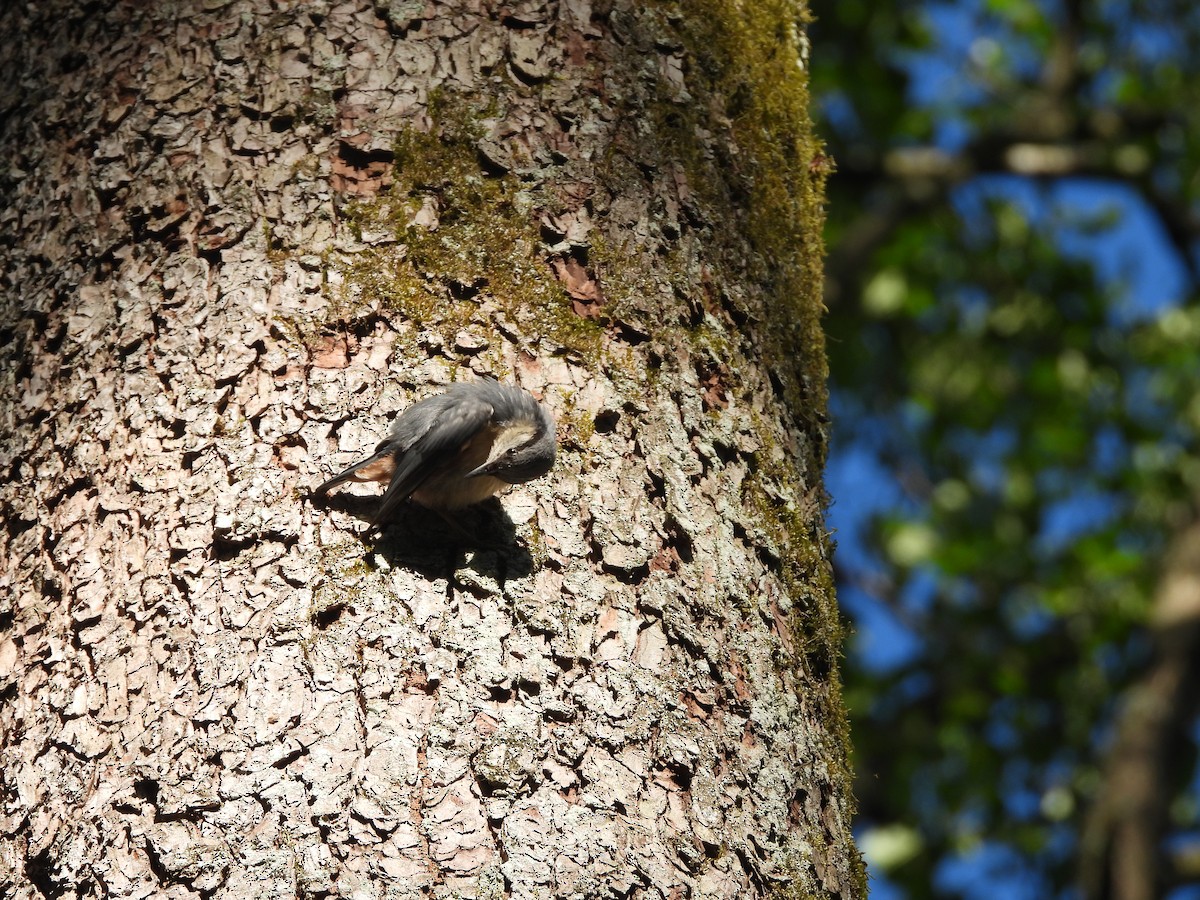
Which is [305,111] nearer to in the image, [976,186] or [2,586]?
[2,586]

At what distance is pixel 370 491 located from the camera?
6.54 feet

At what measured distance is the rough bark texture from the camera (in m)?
1.69

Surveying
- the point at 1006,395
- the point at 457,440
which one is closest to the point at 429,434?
the point at 457,440

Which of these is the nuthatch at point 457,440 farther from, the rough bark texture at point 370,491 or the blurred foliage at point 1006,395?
the blurred foliage at point 1006,395

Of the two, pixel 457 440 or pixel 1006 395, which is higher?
pixel 1006 395

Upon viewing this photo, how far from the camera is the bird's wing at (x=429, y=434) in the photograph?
1972 mm

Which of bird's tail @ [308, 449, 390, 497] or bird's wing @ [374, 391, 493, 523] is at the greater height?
bird's wing @ [374, 391, 493, 523]

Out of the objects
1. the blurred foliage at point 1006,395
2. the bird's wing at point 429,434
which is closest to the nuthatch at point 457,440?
the bird's wing at point 429,434

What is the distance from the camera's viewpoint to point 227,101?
81.9 inches

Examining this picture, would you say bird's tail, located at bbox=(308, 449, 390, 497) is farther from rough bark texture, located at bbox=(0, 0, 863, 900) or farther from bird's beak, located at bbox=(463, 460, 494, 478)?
bird's beak, located at bbox=(463, 460, 494, 478)

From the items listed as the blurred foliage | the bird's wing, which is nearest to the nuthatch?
the bird's wing

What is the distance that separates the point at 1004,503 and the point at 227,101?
7.66m

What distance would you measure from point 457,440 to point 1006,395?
25.0 feet

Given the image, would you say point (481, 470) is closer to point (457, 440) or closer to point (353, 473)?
point (457, 440)
